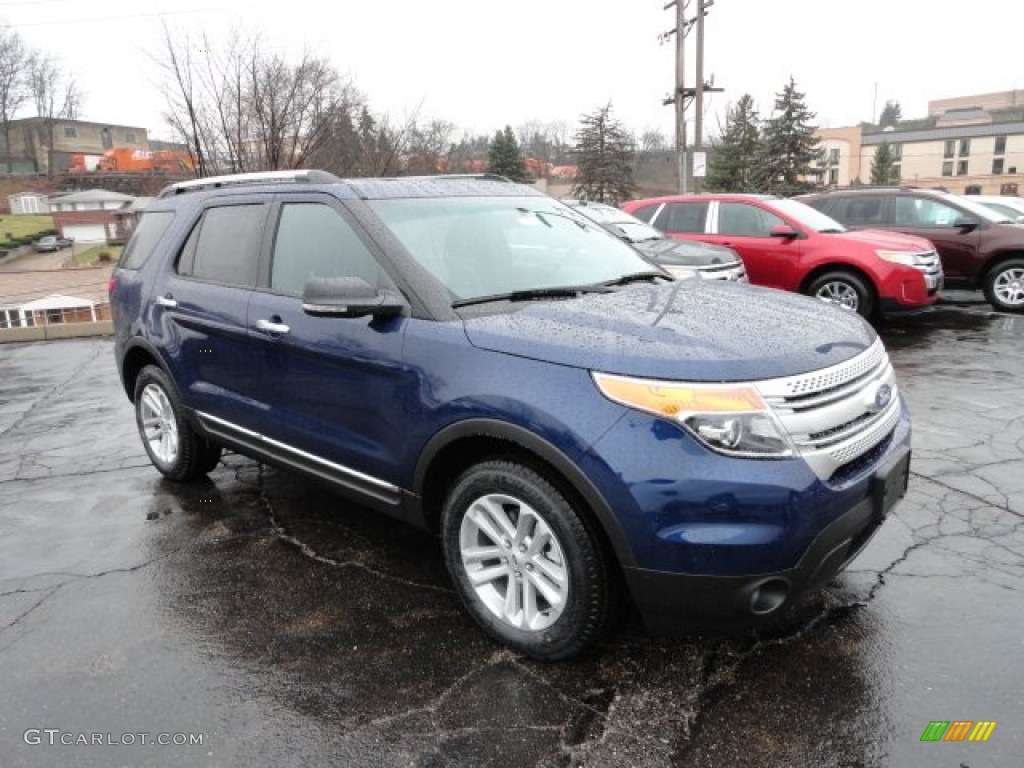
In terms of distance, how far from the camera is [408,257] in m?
3.21

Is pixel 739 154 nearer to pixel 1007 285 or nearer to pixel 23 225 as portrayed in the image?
pixel 1007 285

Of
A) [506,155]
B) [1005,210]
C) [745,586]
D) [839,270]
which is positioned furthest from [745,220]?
[506,155]

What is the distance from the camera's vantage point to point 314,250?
11.8ft

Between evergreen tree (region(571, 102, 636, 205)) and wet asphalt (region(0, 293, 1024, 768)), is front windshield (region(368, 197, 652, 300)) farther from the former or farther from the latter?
evergreen tree (region(571, 102, 636, 205))

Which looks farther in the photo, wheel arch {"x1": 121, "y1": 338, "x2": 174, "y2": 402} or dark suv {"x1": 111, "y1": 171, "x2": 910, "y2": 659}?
wheel arch {"x1": 121, "y1": 338, "x2": 174, "y2": 402}

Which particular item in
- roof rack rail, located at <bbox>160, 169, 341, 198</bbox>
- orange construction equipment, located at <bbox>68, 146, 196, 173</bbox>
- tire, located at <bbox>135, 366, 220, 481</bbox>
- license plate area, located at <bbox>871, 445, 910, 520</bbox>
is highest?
orange construction equipment, located at <bbox>68, 146, 196, 173</bbox>

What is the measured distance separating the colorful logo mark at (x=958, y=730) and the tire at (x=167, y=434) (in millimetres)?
3893

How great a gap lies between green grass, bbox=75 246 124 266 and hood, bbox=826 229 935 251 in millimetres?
60719

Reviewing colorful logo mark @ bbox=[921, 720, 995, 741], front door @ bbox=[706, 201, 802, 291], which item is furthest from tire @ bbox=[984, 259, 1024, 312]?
colorful logo mark @ bbox=[921, 720, 995, 741]

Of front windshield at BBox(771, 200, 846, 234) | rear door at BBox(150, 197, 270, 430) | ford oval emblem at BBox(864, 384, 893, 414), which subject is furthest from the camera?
front windshield at BBox(771, 200, 846, 234)

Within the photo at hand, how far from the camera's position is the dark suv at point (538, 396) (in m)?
2.36

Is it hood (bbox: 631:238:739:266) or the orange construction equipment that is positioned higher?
the orange construction equipment

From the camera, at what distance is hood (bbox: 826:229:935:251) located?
8.95 m

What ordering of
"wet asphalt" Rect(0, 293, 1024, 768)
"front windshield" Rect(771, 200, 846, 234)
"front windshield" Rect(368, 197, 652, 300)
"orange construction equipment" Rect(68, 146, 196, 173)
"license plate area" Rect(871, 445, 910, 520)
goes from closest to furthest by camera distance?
"wet asphalt" Rect(0, 293, 1024, 768)
"license plate area" Rect(871, 445, 910, 520)
"front windshield" Rect(368, 197, 652, 300)
"front windshield" Rect(771, 200, 846, 234)
"orange construction equipment" Rect(68, 146, 196, 173)
